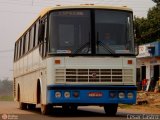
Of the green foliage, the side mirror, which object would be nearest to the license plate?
the side mirror

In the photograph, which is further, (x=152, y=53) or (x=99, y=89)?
(x=152, y=53)

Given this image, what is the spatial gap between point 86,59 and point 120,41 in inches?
49.8

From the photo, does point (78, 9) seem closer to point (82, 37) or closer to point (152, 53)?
point (82, 37)

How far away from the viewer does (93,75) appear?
17.9 metres

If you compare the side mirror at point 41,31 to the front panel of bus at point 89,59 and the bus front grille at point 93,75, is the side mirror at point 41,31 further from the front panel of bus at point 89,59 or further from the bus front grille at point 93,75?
the bus front grille at point 93,75

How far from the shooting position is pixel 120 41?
18.2 m

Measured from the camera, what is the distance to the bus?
17812 millimetres

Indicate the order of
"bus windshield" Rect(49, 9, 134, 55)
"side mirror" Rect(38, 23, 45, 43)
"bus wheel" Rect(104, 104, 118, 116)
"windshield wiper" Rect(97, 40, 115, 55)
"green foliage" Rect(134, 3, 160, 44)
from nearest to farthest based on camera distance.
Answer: "bus windshield" Rect(49, 9, 134, 55), "windshield wiper" Rect(97, 40, 115, 55), "side mirror" Rect(38, 23, 45, 43), "bus wheel" Rect(104, 104, 118, 116), "green foliage" Rect(134, 3, 160, 44)

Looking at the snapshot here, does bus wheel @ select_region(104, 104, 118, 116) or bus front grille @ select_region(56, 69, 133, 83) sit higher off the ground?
bus front grille @ select_region(56, 69, 133, 83)

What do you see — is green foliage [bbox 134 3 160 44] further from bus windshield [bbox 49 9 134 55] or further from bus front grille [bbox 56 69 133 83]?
bus front grille [bbox 56 69 133 83]

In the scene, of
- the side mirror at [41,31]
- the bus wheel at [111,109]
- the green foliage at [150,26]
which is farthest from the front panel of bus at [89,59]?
the green foliage at [150,26]

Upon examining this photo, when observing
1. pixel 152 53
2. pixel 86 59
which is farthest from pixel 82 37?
pixel 152 53

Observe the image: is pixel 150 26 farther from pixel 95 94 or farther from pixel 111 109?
pixel 95 94

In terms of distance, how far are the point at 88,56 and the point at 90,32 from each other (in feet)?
2.60
